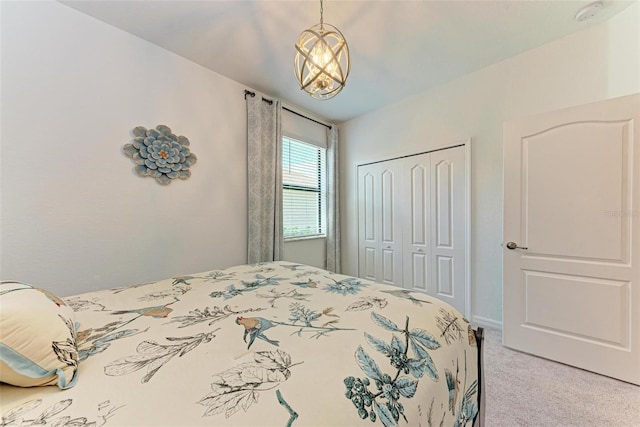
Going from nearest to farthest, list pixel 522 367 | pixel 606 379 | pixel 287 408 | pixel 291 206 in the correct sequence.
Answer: pixel 287 408 < pixel 606 379 < pixel 522 367 < pixel 291 206

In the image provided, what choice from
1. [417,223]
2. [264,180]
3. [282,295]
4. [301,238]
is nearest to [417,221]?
[417,223]

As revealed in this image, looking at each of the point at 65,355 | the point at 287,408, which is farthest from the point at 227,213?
the point at 287,408

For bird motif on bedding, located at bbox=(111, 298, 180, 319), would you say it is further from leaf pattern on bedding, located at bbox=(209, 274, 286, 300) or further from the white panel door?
the white panel door

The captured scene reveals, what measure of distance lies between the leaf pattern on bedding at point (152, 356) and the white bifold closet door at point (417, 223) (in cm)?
272

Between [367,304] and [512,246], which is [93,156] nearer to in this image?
[367,304]

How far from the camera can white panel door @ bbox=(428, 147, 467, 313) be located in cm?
266

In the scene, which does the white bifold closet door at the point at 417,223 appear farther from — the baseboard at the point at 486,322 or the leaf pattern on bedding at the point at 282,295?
the leaf pattern on bedding at the point at 282,295

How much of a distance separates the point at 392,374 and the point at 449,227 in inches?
97.9

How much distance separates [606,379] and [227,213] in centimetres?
335

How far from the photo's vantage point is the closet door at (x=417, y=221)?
2938 millimetres

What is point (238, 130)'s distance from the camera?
2693mm

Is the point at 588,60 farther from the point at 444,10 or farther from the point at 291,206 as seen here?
the point at 291,206

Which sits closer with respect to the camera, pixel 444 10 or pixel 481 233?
pixel 444 10

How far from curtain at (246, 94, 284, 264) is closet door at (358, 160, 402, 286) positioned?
1.31 metres
